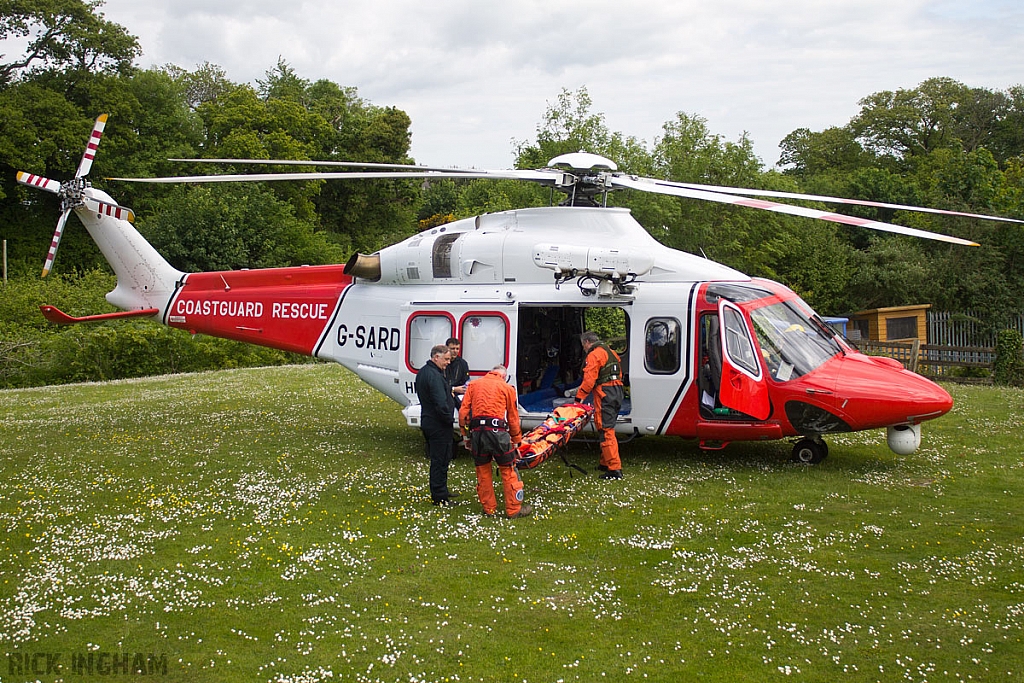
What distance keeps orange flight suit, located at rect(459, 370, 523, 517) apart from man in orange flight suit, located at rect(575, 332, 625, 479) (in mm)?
1700

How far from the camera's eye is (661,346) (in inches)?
412

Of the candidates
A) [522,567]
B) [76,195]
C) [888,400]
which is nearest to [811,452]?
[888,400]

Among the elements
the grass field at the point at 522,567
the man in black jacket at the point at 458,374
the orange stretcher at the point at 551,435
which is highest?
the man in black jacket at the point at 458,374

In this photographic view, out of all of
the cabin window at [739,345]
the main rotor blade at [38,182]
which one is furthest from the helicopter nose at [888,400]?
the main rotor blade at [38,182]

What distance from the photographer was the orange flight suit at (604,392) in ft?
32.7

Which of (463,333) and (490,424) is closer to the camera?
(490,424)

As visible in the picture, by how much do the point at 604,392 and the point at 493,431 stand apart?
2163 millimetres

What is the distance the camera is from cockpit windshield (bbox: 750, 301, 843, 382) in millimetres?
10039

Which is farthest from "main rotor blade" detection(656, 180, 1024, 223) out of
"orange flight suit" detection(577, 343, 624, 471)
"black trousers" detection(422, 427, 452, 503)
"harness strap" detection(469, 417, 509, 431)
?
"black trousers" detection(422, 427, 452, 503)

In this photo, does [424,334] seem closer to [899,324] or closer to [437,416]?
[437,416]

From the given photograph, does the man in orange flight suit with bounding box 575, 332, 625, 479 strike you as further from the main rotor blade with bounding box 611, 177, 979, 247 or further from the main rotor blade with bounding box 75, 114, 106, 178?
the main rotor blade with bounding box 75, 114, 106, 178

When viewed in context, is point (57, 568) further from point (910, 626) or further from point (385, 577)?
point (910, 626)

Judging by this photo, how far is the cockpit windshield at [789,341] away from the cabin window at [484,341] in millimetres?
3304

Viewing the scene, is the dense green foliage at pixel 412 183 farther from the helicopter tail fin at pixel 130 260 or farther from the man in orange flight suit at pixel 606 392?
the man in orange flight suit at pixel 606 392
